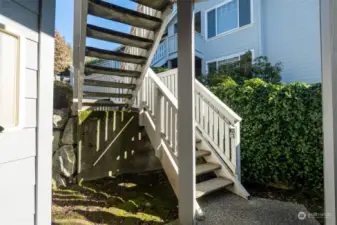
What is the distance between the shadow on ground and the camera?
230 centimetres

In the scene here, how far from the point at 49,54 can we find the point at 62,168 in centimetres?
269

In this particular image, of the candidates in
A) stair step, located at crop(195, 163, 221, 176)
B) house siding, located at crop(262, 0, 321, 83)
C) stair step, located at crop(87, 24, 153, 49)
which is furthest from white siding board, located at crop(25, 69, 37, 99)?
house siding, located at crop(262, 0, 321, 83)

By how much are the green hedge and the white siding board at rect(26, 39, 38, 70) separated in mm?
3003

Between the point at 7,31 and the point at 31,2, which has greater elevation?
the point at 31,2

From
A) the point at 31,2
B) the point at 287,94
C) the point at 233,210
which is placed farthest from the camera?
the point at 287,94

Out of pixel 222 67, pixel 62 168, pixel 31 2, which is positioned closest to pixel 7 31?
pixel 31 2

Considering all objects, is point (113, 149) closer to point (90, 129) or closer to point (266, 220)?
point (90, 129)

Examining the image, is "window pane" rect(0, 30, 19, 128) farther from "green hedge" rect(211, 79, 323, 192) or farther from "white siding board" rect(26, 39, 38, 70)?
"green hedge" rect(211, 79, 323, 192)

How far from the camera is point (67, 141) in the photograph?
3359mm

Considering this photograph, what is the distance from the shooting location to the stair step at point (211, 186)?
2591 millimetres

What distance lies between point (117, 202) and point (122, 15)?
240 cm

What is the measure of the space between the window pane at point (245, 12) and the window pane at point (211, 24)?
42.2 inches

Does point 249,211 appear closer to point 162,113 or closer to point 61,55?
point 162,113

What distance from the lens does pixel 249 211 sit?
2.40 meters
